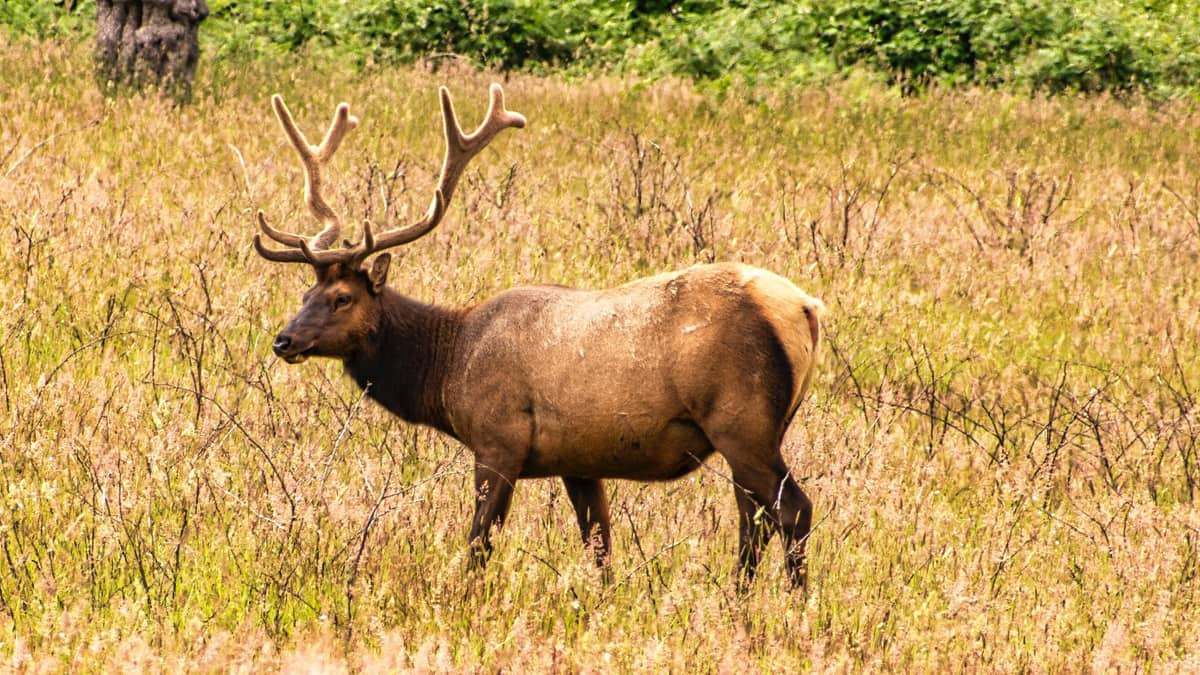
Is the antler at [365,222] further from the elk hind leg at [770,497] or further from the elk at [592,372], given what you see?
the elk hind leg at [770,497]

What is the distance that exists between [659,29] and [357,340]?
14808 mm

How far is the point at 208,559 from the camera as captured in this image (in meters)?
5.72

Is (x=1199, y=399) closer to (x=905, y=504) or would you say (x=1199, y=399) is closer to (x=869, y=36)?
(x=905, y=504)

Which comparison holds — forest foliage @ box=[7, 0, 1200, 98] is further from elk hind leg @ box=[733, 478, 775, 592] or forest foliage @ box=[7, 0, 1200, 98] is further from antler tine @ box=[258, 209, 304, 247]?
elk hind leg @ box=[733, 478, 775, 592]

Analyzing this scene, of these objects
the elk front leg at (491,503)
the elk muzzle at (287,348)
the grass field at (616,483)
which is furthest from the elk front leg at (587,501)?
the elk muzzle at (287,348)

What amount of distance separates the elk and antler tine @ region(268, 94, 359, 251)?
16 cm

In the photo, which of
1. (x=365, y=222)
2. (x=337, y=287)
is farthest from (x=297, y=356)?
(x=365, y=222)

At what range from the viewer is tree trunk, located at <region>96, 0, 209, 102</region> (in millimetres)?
13742

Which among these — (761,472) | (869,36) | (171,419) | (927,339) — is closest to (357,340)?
(171,419)

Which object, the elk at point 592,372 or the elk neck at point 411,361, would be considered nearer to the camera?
the elk at point 592,372

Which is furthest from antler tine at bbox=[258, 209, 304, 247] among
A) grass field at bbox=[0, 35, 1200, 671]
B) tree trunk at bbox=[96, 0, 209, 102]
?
tree trunk at bbox=[96, 0, 209, 102]

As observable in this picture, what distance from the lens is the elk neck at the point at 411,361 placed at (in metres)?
6.80

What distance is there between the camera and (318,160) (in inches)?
301

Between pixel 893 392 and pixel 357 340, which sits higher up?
pixel 357 340
